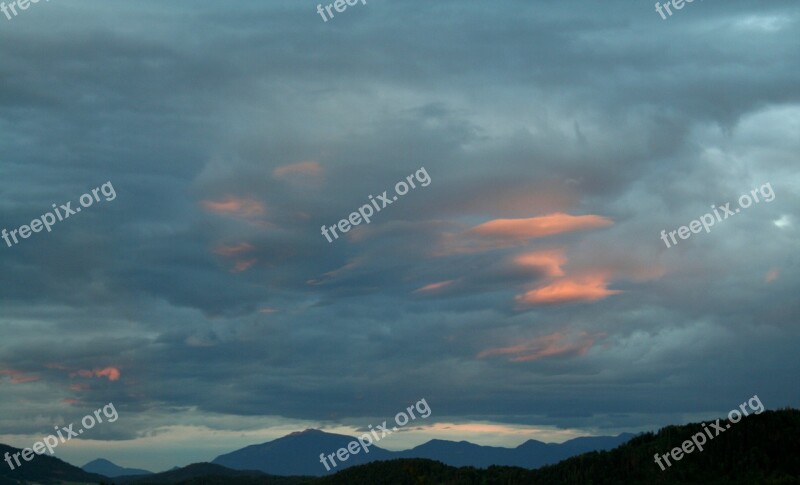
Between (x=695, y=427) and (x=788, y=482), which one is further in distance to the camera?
(x=695, y=427)

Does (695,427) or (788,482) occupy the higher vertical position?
(695,427)

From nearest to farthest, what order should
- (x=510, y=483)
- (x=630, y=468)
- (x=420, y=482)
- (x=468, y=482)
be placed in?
(x=420, y=482) → (x=630, y=468) → (x=510, y=483) → (x=468, y=482)

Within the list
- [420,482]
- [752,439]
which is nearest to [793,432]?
[752,439]

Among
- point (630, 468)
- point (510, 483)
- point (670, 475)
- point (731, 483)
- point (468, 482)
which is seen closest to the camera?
point (731, 483)

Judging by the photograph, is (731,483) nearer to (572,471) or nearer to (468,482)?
(572,471)

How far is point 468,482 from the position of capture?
196875 millimetres

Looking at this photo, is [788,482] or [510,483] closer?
[788,482]

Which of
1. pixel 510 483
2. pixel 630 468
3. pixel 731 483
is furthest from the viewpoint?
pixel 510 483

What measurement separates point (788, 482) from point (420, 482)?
95532 mm

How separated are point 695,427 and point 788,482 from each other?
144ft

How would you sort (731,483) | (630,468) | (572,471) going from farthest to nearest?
(572,471)
(630,468)
(731,483)

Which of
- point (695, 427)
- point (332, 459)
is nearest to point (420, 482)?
point (332, 459)

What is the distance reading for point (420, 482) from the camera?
→ 46594 mm

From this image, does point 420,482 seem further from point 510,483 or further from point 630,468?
point 510,483
